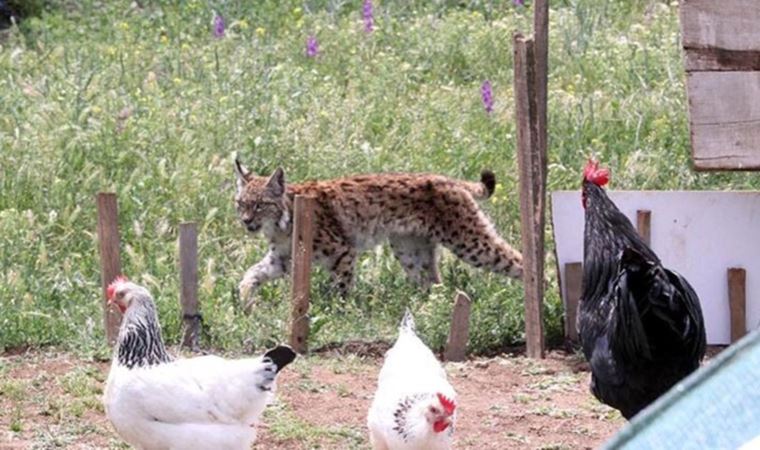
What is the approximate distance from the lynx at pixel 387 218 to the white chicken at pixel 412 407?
12.4 feet

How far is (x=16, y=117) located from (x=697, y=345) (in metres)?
7.47

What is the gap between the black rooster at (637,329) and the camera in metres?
5.90

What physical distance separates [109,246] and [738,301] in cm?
355

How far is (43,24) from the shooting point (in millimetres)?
15117

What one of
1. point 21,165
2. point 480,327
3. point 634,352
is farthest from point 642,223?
point 21,165

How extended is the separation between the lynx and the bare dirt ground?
1.95 meters

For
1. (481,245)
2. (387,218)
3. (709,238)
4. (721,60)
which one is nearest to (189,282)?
(387,218)

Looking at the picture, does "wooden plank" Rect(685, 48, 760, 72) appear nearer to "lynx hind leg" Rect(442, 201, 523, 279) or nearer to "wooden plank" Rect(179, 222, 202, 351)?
"wooden plank" Rect(179, 222, 202, 351)

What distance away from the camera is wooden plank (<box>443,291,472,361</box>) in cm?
817

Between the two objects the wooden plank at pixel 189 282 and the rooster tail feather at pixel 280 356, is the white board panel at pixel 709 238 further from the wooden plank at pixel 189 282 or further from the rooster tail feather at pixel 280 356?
the rooster tail feather at pixel 280 356

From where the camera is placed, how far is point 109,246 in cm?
798

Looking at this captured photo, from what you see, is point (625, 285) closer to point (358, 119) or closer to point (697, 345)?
point (697, 345)

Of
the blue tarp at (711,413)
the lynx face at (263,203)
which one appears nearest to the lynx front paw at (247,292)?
the lynx face at (263,203)

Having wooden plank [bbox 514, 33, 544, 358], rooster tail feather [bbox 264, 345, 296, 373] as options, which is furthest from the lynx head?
rooster tail feather [bbox 264, 345, 296, 373]
